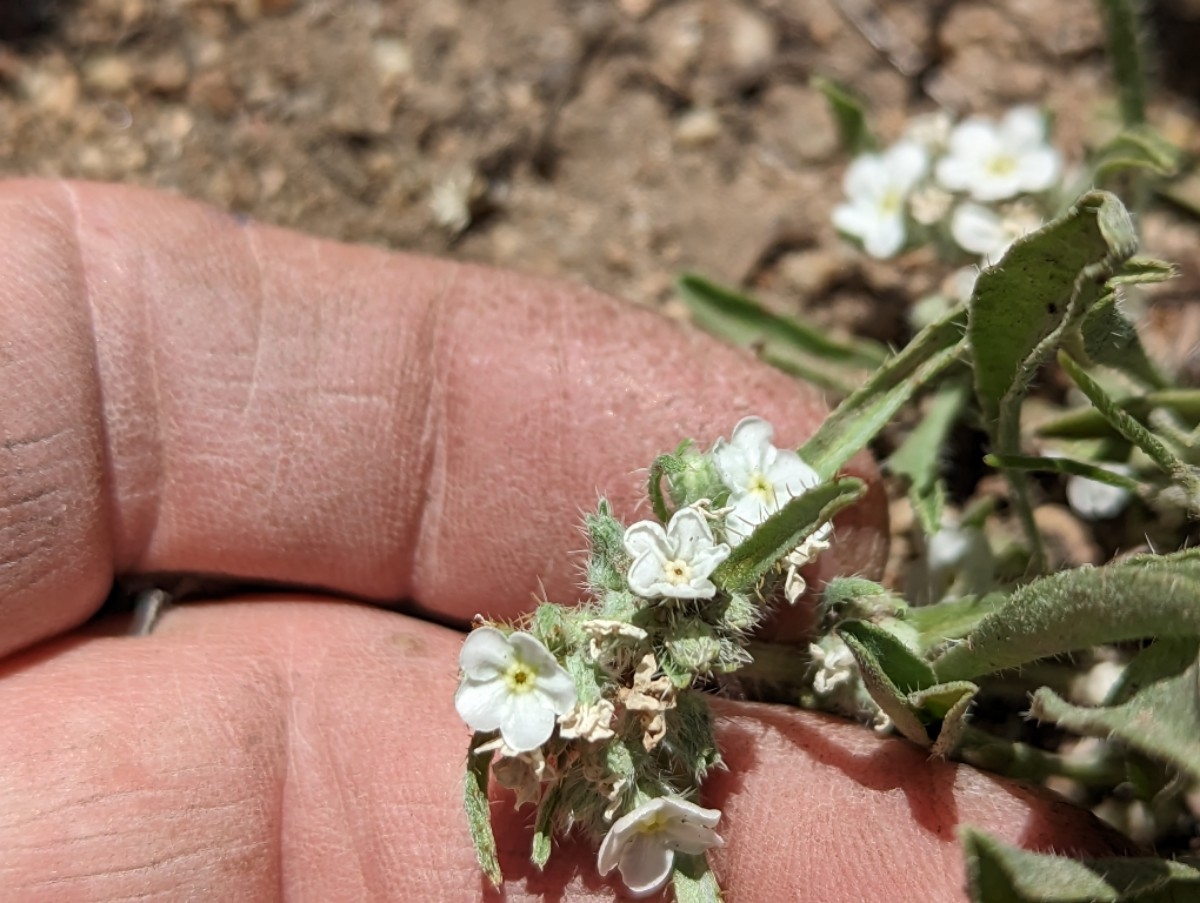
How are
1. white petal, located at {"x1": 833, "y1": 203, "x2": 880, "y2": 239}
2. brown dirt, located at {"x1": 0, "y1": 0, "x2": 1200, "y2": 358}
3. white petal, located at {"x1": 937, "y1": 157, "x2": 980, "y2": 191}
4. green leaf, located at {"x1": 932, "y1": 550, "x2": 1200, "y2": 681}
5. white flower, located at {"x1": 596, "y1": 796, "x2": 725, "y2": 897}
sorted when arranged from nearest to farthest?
1. green leaf, located at {"x1": 932, "y1": 550, "x2": 1200, "y2": 681}
2. white flower, located at {"x1": 596, "y1": 796, "x2": 725, "y2": 897}
3. white petal, located at {"x1": 937, "y1": 157, "x2": 980, "y2": 191}
4. white petal, located at {"x1": 833, "y1": 203, "x2": 880, "y2": 239}
5. brown dirt, located at {"x1": 0, "y1": 0, "x2": 1200, "y2": 358}

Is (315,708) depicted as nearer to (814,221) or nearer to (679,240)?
(679,240)

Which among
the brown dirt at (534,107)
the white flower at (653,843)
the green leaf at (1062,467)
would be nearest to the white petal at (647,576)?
the white flower at (653,843)

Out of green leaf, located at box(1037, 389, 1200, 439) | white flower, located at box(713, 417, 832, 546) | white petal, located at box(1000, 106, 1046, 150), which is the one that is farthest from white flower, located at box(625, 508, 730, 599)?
white petal, located at box(1000, 106, 1046, 150)

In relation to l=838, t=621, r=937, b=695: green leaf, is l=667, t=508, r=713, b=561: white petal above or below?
above

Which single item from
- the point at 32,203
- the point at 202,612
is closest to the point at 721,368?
the point at 202,612

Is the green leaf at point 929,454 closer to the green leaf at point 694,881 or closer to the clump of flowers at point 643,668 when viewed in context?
the clump of flowers at point 643,668

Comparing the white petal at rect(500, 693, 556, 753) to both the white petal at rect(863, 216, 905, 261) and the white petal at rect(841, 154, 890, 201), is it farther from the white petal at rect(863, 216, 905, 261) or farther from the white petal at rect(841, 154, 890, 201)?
the white petal at rect(841, 154, 890, 201)
